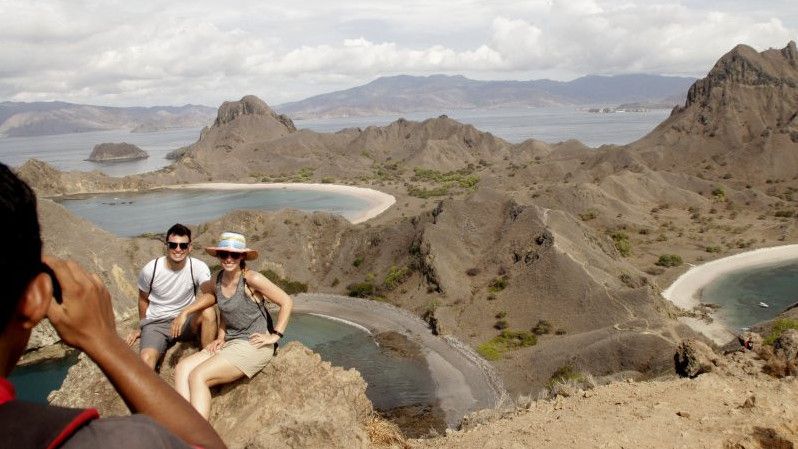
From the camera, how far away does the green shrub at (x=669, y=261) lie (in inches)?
2084

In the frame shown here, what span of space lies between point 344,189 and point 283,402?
110949 millimetres

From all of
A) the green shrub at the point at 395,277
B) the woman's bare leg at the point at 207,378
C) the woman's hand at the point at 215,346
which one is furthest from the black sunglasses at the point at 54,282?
the green shrub at the point at 395,277

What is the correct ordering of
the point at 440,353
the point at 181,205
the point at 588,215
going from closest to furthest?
1. the point at 440,353
2. the point at 588,215
3. the point at 181,205

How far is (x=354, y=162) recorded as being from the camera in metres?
141

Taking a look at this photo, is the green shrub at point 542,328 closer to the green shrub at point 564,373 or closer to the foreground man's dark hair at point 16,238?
the green shrub at point 564,373

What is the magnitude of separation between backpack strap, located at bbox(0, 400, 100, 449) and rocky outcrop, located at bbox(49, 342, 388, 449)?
525 centimetres

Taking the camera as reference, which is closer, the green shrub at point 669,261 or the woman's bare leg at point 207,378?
the woman's bare leg at point 207,378

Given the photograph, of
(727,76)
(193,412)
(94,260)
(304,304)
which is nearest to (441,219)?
(304,304)

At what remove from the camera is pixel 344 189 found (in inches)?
4636

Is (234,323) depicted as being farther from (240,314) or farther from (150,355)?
(150,355)

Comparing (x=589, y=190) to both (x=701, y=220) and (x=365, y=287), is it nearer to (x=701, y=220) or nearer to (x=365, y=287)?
(x=701, y=220)

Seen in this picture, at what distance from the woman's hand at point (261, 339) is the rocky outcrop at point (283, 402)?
2.95ft

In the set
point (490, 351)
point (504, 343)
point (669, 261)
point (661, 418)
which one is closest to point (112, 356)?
point (661, 418)

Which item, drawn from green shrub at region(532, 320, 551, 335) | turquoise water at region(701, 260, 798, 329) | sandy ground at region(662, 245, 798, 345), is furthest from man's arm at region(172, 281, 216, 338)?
turquoise water at region(701, 260, 798, 329)
